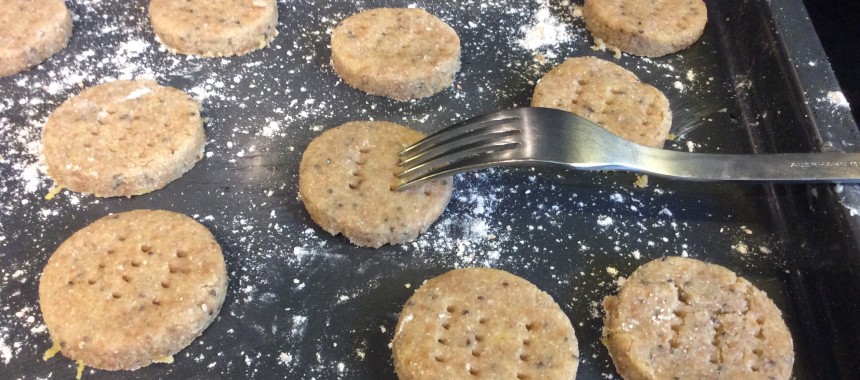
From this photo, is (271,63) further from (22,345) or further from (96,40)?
(22,345)

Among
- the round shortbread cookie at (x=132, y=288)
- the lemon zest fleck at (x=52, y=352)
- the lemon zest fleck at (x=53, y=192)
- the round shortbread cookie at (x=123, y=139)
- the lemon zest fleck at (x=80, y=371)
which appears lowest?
the lemon zest fleck at (x=80, y=371)

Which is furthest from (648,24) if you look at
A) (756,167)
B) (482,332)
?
(482,332)

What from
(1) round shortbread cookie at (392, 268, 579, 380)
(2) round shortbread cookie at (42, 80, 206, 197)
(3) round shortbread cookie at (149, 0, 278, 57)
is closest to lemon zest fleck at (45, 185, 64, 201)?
(2) round shortbread cookie at (42, 80, 206, 197)

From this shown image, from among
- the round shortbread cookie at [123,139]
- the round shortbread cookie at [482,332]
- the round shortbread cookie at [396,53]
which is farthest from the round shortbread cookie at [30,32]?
the round shortbread cookie at [482,332]

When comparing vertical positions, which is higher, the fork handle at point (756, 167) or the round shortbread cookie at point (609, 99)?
the fork handle at point (756, 167)

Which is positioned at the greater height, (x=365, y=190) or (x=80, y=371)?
(x=365, y=190)

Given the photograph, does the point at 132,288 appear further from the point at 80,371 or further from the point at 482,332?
the point at 482,332

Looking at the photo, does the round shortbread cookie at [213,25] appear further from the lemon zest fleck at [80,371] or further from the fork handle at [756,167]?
the fork handle at [756,167]

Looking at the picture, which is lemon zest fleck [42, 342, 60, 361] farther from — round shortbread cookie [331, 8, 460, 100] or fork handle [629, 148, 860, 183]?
fork handle [629, 148, 860, 183]
